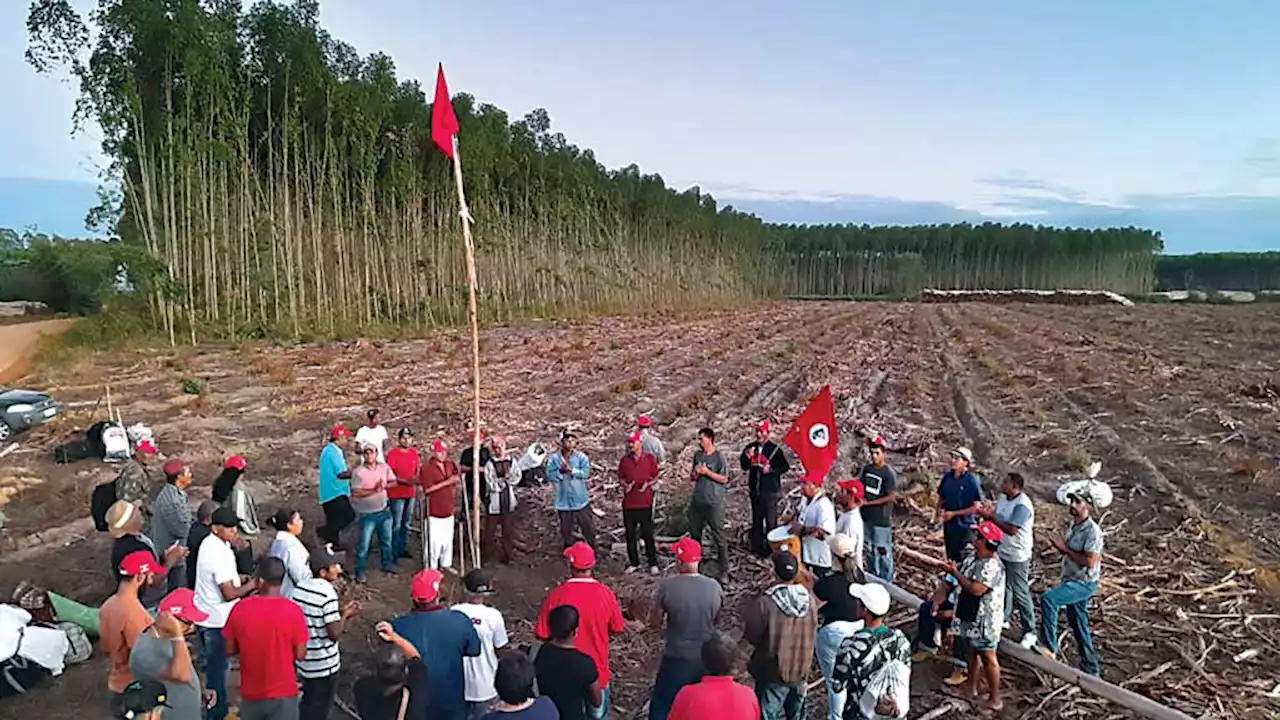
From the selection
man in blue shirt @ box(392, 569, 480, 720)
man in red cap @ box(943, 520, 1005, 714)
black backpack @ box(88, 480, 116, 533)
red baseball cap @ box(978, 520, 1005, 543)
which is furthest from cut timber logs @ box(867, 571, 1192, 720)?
black backpack @ box(88, 480, 116, 533)

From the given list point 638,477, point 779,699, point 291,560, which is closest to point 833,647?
point 779,699

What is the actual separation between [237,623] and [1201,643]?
28.6 feet

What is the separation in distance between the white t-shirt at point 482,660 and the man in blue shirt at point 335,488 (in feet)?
15.5

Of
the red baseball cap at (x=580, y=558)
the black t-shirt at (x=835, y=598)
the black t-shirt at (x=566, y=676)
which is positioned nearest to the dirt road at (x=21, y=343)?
the red baseball cap at (x=580, y=558)

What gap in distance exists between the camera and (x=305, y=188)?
141 ft

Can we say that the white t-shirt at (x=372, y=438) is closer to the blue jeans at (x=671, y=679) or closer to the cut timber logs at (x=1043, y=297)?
the blue jeans at (x=671, y=679)

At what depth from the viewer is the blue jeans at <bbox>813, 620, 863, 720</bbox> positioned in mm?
6711

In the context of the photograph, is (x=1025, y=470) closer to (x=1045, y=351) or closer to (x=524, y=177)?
(x=1045, y=351)

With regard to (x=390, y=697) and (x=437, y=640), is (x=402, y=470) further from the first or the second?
(x=390, y=697)

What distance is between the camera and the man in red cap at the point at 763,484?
11484 millimetres

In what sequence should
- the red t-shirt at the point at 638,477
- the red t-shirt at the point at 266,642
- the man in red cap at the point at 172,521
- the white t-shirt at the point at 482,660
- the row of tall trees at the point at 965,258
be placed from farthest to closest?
the row of tall trees at the point at 965,258
the red t-shirt at the point at 638,477
the man in red cap at the point at 172,521
the white t-shirt at the point at 482,660
the red t-shirt at the point at 266,642

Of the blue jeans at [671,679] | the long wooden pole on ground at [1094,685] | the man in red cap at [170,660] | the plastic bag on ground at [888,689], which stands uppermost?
the man in red cap at [170,660]

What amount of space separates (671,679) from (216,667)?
145 inches

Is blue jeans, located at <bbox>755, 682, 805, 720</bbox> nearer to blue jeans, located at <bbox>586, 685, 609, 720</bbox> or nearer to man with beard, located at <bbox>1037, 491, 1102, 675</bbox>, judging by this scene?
blue jeans, located at <bbox>586, 685, 609, 720</bbox>
